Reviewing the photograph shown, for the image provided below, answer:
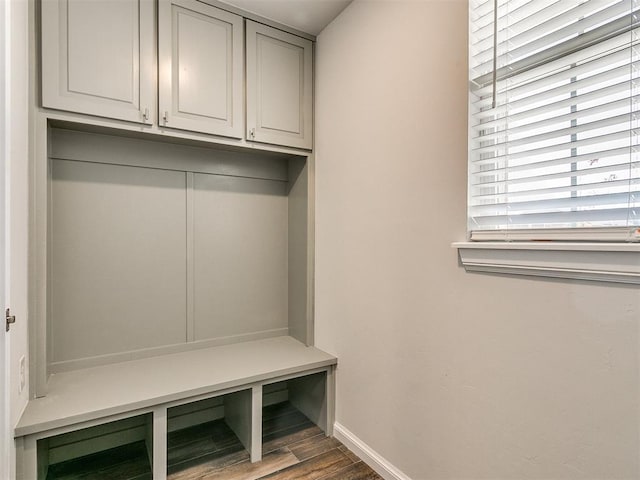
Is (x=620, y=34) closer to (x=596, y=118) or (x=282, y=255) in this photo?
(x=596, y=118)

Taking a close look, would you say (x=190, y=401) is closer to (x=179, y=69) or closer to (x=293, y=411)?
(x=293, y=411)

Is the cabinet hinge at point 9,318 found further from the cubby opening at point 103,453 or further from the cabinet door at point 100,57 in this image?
the cabinet door at point 100,57

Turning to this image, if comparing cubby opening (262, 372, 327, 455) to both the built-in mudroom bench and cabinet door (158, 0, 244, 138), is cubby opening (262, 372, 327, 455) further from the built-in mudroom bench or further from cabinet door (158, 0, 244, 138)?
cabinet door (158, 0, 244, 138)

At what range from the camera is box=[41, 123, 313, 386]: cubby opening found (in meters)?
1.91

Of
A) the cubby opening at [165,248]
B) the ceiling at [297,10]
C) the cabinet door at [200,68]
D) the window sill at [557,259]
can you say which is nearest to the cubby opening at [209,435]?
the cubby opening at [165,248]

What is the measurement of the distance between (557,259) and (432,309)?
557 millimetres

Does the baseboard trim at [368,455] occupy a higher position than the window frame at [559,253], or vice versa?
the window frame at [559,253]

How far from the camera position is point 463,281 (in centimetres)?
141

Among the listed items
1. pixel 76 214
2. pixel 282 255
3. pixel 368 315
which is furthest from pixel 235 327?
pixel 76 214

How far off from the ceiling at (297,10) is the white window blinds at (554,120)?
938 millimetres

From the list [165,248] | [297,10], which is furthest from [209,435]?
[297,10]

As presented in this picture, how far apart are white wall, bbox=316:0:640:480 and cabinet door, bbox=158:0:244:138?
546mm

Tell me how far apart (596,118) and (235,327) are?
7.01 ft

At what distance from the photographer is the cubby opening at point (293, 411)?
2.15 metres
